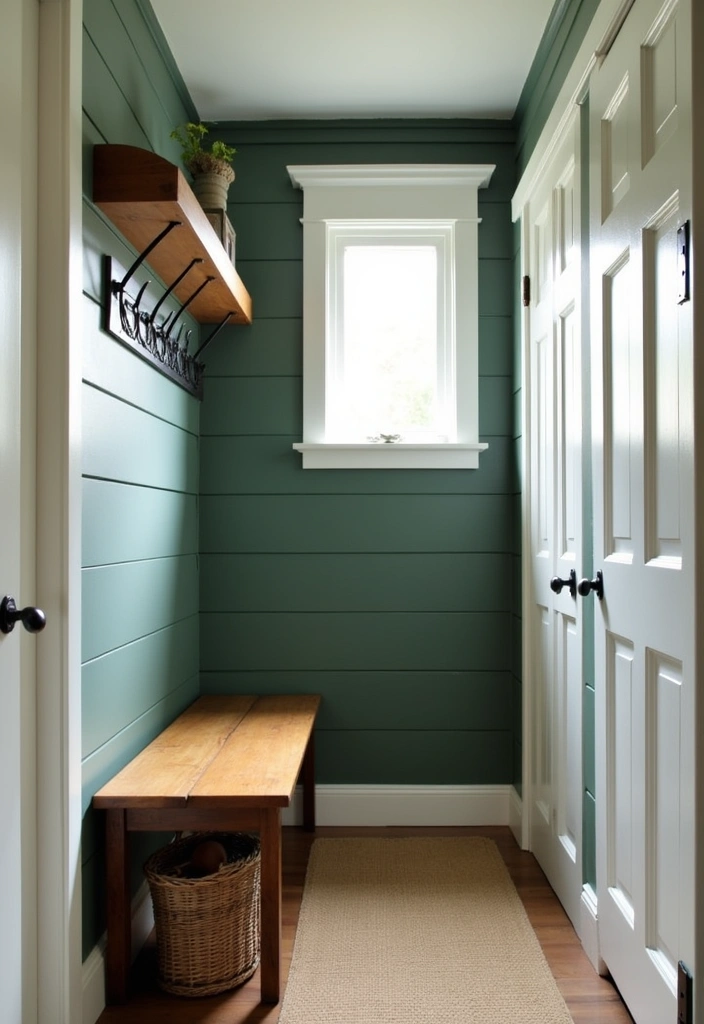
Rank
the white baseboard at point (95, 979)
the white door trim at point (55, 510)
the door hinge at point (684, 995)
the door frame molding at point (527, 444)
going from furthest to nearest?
the door frame molding at point (527, 444) < the white baseboard at point (95, 979) < the white door trim at point (55, 510) < the door hinge at point (684, 995)

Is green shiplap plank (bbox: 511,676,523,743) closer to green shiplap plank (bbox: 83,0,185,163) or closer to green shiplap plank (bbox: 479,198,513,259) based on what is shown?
green shiplap plank (bbox: 479,198,513,259)

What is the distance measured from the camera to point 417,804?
3.11 m

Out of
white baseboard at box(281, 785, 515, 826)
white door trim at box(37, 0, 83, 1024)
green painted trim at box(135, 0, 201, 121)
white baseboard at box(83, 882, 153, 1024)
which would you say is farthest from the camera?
white baseboard at box(281, 785, 515, 826)

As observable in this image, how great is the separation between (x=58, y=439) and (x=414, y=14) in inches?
69.0

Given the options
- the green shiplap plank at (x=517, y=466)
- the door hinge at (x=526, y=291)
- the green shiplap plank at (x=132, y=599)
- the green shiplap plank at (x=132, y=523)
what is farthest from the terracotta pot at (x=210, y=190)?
the green shiplap plank at (x=517, y=466)

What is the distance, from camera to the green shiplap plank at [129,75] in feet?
6.50

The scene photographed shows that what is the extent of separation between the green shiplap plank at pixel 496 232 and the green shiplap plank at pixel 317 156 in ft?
0.28

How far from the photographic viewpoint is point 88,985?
73.0 inches

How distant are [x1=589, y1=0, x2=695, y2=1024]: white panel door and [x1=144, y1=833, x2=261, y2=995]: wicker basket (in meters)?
0.88

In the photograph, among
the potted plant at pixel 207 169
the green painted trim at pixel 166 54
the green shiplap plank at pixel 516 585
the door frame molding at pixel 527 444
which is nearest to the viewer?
the green painted trim at pixel 166 54

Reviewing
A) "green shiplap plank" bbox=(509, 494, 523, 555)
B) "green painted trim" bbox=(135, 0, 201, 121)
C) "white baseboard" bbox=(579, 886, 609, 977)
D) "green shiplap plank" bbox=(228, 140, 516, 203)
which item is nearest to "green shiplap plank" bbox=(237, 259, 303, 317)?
"green shiplap plank" bbox=(228, 140, 516, 203)

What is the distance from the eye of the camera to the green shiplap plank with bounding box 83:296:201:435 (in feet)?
6.24

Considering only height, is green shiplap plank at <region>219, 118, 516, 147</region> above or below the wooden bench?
above

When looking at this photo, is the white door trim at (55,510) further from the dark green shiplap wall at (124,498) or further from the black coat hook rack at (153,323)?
the black coat hook rack at (153,323)
